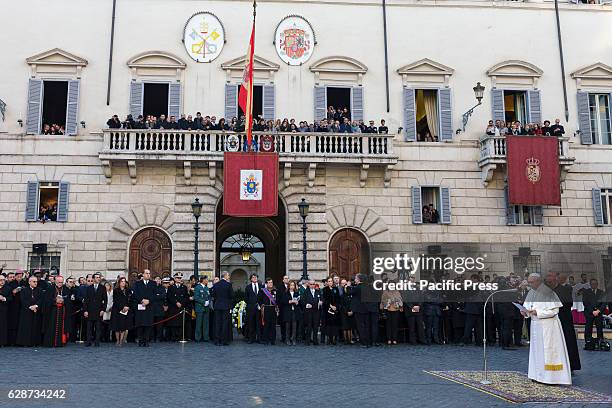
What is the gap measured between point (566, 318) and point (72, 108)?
64.4 feet

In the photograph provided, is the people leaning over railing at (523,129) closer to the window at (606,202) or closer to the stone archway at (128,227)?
the window at (606,202)

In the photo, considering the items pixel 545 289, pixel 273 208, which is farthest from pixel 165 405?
pixel 273 208

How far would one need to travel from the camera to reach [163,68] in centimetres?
2552

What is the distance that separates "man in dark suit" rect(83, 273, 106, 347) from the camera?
56.6 ft

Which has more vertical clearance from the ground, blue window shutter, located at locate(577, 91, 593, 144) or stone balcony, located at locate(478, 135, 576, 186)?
blue window shutter, located at locate(577, 91, 593, 144)

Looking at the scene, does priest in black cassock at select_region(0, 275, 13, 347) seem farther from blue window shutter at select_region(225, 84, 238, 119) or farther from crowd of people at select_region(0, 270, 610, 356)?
blue window shutter at select_region(225, 84, 238, 119)

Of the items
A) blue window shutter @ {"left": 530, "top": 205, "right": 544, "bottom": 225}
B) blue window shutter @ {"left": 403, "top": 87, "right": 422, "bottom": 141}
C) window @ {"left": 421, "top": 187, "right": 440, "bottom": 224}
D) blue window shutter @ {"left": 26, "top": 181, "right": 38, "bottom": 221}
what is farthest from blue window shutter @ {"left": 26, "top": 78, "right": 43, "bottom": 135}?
blue window shutter @ {"left": 530, "top": 205, "right": 544, "bottom": 225}

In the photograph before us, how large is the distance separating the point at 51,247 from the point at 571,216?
800 inches

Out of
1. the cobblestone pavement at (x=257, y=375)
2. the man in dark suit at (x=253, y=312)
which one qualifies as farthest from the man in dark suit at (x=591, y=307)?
the man in dark suit at (x=253, y=312)

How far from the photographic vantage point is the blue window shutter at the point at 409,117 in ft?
85.4

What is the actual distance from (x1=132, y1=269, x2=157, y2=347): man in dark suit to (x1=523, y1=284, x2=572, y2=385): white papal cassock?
391 inches

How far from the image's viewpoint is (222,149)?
960 inches

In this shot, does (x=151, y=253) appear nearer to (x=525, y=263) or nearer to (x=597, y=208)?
(x=525, y=263)

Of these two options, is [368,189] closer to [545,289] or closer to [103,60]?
[103,60]
